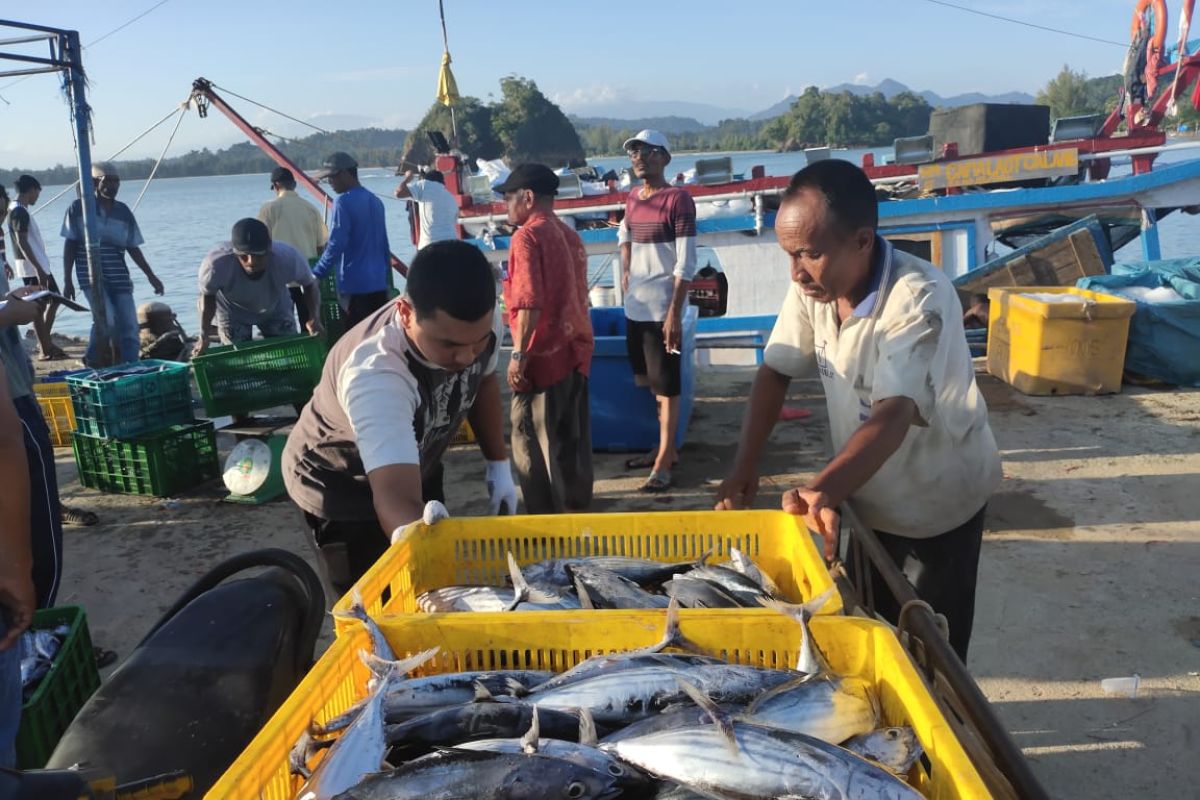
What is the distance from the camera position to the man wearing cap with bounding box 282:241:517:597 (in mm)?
2234

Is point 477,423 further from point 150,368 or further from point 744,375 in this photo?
point 744,375

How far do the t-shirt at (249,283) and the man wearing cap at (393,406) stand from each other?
412cm

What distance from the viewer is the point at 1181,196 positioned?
8.41 m

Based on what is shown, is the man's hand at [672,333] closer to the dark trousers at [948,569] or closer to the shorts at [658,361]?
the shorts at [658,361]

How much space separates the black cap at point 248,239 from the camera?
20.5 ft

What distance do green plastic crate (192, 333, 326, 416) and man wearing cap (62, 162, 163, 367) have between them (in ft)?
8.41

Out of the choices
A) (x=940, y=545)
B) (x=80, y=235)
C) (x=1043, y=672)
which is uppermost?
(x=80, y=235)

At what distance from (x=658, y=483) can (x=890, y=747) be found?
14.8 feet

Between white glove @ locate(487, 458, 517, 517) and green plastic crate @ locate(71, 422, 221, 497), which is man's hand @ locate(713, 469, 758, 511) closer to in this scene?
white glove @ locate(487, 458, 517, 517)

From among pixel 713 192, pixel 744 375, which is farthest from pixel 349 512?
pixel 713 192

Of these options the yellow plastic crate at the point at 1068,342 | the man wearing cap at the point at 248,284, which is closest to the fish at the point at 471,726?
the man wearing cap at the point at 248,284

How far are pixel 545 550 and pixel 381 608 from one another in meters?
0.49

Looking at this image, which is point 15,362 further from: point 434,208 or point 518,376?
point 434,208

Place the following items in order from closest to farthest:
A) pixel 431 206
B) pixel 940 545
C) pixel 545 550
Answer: pixel 545 550
pixel 940 545
pixel 431 206
